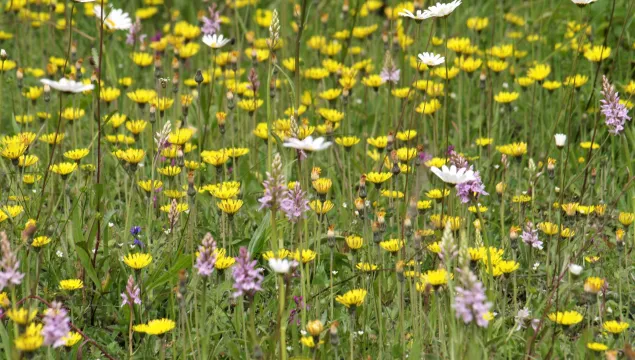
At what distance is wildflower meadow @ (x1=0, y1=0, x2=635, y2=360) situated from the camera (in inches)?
85.4

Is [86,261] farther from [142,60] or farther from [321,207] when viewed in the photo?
[142,60]


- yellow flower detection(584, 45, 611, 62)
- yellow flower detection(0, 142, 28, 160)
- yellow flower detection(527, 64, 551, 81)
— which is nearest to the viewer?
yellow flower detection(0, 142, 28, 160)

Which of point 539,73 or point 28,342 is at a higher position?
point 539,73

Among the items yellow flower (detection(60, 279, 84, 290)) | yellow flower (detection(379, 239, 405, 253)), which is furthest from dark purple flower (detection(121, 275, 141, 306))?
yellow flower (detection(379, 239, 405, 253))

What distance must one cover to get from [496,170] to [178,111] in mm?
1346

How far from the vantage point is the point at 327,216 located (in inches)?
125

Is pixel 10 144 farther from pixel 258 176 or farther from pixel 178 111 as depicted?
pixel 178 111

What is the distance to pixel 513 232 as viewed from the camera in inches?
97.5

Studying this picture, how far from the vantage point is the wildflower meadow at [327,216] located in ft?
7.12

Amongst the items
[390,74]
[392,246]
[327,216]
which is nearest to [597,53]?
[390,74]

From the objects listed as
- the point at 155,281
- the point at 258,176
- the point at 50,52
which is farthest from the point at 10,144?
the point at 50,52

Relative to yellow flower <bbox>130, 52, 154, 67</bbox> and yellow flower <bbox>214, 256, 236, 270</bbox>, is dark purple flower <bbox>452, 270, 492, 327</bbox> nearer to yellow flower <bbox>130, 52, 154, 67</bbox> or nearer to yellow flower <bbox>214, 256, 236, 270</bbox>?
yellow flower <bbox>214, 256, 236, 270</bbox>

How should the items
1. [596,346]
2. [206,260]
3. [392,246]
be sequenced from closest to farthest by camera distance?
1. [206,260]
2. [596,346]
3. [392,246]

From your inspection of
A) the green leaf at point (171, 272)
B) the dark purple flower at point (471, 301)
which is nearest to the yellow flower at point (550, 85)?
the green leaf at point (171, 272)
